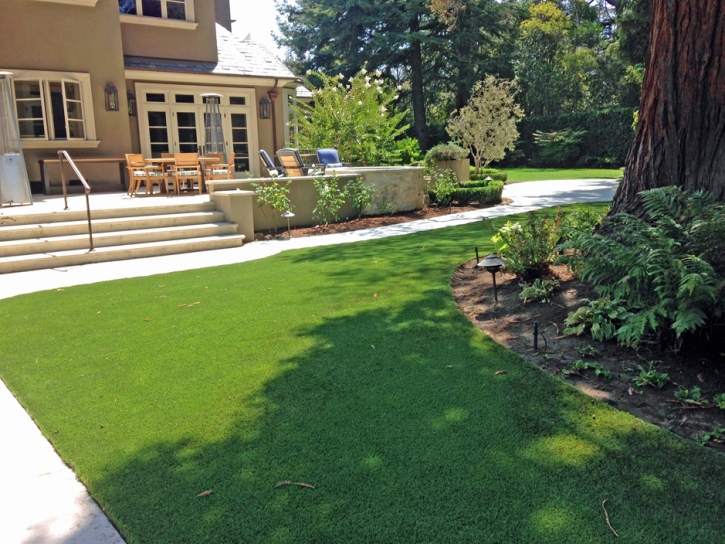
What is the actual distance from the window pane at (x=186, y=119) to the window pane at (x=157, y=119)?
414 millimetres

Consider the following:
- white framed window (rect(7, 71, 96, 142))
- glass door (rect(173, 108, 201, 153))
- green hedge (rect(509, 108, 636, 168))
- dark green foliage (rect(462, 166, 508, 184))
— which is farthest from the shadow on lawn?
green hedge (rect(509, 108, 636, 168))

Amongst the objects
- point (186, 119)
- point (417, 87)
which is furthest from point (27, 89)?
point (417, 87)

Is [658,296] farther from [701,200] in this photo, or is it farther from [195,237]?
[195,237]

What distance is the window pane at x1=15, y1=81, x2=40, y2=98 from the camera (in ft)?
44.2

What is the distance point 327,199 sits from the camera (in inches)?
454

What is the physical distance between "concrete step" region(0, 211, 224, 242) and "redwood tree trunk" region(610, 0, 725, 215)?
25.4ft

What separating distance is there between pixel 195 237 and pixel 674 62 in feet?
25.7

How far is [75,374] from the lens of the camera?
Result: 4332mm

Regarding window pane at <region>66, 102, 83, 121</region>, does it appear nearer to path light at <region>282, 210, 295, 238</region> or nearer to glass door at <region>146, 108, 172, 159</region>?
glass door at <region>146, 108, 172, 159</region>

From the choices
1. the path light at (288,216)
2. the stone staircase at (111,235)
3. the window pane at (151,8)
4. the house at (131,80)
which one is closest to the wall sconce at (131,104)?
the house at (131,80)

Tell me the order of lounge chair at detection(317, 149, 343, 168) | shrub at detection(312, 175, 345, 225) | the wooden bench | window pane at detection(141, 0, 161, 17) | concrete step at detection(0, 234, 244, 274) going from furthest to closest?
window pane at detection(141, 0, 161, 17)
lounge chair at detection(317, 149, 343, 168)
the wooden bench
shrub at detection(312, 175, 345, 225)
concrete step at detection(0, 234, 244, 274)

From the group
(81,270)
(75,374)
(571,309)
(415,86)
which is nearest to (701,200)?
(571,309)

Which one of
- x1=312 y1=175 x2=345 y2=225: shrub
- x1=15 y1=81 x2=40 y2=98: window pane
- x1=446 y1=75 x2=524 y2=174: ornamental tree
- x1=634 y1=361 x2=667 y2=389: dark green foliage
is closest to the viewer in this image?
x1=634 y1=361 x2=667 y2=389: dark green foliage

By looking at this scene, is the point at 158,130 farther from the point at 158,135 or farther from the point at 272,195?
the point at 272,195
